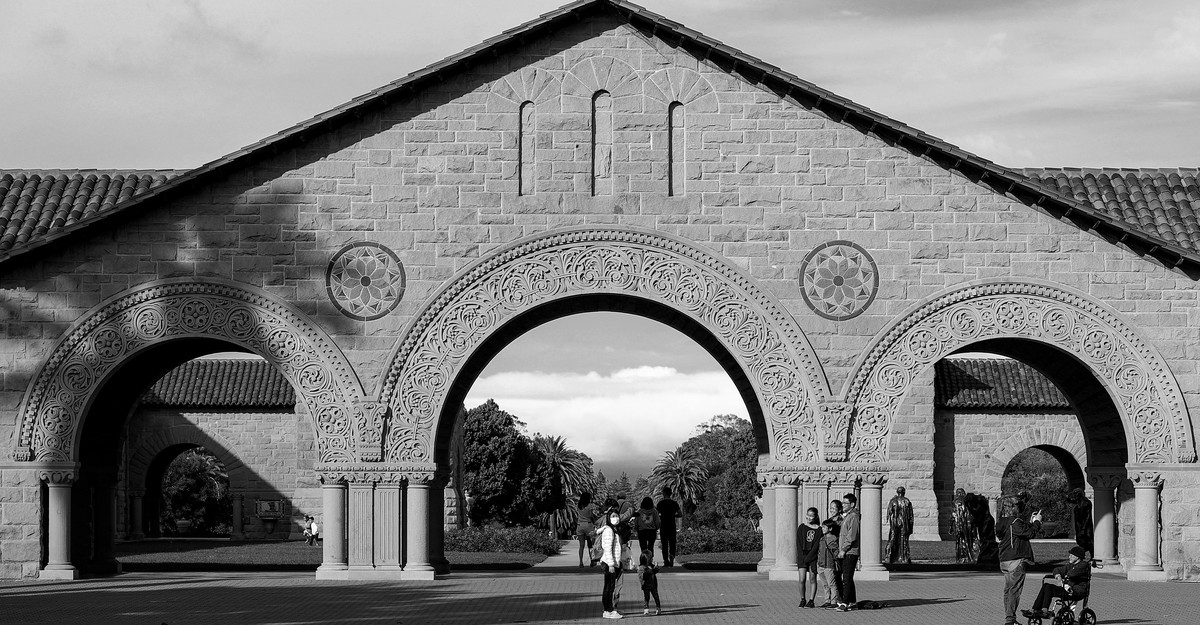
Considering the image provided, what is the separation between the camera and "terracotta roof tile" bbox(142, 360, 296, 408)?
1705 inches

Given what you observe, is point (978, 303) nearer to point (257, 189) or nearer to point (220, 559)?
point (257, 189)

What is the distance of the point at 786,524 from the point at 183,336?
9.21 m

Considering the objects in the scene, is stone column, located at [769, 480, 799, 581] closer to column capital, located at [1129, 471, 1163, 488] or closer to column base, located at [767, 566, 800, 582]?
column base, located at [767, 566, 800, 582]

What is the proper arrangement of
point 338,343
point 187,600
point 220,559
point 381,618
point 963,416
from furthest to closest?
1. point 963,416
2. point 220,559
3. point 338,343
4. point 187,600
5. point 381,618

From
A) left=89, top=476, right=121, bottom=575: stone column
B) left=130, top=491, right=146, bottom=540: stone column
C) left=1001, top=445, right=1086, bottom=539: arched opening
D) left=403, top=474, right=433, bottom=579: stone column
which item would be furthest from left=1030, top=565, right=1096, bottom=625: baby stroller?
left=1001, top=445, right=1086, bottom=539: arched opening

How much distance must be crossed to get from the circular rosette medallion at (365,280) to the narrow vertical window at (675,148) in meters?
4.26

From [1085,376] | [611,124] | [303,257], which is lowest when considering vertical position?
[1085,376]

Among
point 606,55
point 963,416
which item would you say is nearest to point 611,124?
point 606,55

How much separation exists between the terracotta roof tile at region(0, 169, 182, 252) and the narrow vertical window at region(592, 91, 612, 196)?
686cm

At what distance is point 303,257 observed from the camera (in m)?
21.8

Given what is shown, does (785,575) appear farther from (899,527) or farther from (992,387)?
(992,387)

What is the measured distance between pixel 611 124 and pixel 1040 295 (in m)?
6.83

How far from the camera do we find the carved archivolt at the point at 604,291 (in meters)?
21.5

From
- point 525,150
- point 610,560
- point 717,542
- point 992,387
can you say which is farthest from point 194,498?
point 610,560
